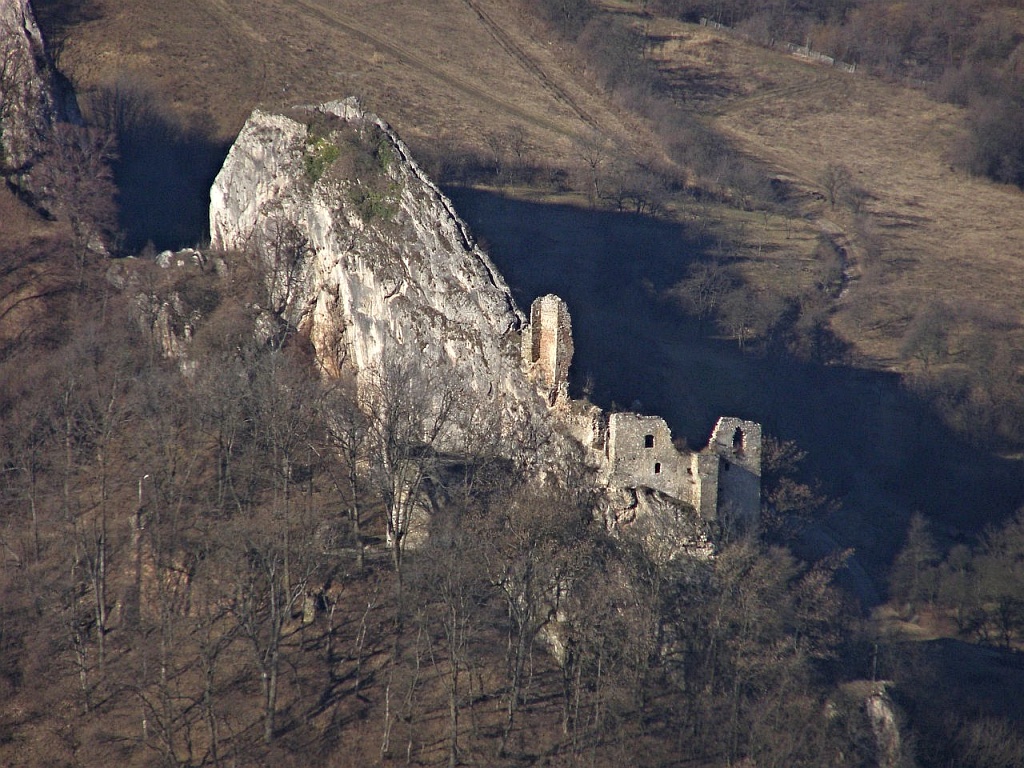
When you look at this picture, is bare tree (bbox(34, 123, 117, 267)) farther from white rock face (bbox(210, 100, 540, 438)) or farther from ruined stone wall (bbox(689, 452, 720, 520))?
ruined stone wall (bbox(689, 452, 720, 520))

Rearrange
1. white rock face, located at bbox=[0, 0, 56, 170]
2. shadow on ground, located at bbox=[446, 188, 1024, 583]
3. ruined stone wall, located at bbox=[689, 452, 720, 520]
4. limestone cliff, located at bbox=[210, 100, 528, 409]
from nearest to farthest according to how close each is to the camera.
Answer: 1. ruined stone wall, located at bbox=[689, 452, 720, 520]
2. limestone cliff, located at bbox=[210, 100, 528, 409]
3. white rock face, located at bbox=[0, 0, 56, 170]
4. shadow on ground, located at bbox=[446, 188, 1024, 583]

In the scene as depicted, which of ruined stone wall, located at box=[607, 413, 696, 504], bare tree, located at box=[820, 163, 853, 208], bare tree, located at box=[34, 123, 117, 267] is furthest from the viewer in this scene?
bare tree, located at box=[820, 163, 853, 208]

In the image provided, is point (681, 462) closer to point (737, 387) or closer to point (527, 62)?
point (737, 387)

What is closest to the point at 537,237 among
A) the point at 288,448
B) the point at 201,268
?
the point at 201,268

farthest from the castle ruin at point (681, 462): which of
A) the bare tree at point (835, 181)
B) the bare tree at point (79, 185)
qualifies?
the bare tree at point (835, 181)

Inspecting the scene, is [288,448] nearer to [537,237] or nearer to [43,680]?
[43,680]

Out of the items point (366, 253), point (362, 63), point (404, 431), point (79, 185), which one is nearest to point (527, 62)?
point (362, 63)

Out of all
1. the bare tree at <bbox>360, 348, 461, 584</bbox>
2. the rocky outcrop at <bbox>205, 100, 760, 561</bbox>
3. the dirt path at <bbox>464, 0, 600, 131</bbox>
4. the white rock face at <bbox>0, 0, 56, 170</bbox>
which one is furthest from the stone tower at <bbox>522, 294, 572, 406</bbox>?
the dirt path at <bbox>464, 0, 600, 131</bbox>

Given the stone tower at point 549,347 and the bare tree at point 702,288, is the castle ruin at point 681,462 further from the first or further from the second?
the bare tree at point 702,288
